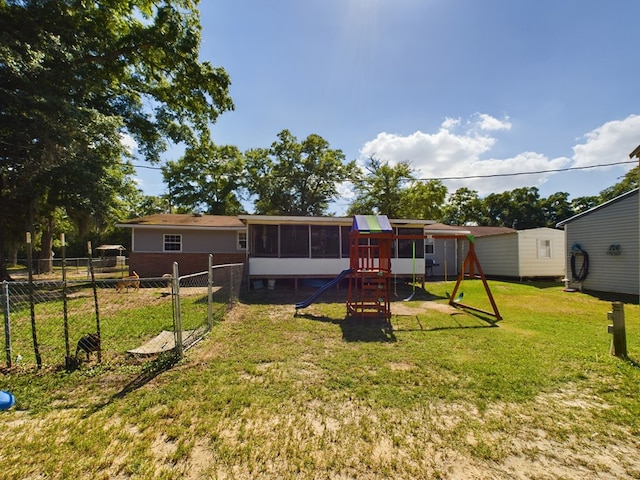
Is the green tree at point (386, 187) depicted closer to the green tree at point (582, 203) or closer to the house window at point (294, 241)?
the house window at point (294, 241)

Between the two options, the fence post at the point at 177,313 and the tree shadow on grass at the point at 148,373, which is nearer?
the tree shadow on grass at the point at 148,373

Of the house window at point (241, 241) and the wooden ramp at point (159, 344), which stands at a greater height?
the house window at point (241, 241)

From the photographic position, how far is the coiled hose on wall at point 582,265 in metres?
12.6

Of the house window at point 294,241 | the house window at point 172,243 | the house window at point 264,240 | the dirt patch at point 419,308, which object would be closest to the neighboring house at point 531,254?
the dirt patch at point 419,308

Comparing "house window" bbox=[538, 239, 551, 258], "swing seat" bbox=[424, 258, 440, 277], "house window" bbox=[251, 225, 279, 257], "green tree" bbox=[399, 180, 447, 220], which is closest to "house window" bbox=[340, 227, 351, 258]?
"house window" bbox=[251, 225, 279, 257]

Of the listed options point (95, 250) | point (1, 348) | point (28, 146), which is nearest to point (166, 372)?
point (1, 348)

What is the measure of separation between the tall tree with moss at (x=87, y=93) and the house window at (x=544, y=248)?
1841 cm

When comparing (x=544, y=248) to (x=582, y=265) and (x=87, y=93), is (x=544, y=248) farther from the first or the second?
(x=87, y=93)

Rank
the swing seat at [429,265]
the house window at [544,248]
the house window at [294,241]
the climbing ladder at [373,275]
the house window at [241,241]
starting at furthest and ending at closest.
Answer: the swing seat at [429,265]
the house window at [241,241]
the house window at [544,248]
the house window at [294,241]
the climbing ladder at [373,275]

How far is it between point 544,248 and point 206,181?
93.9 feet

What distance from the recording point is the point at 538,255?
15.9m

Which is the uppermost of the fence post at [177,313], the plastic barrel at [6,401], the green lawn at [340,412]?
the fence post at [177,313]

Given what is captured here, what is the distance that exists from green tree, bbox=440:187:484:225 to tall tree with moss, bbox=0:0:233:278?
38.2 m

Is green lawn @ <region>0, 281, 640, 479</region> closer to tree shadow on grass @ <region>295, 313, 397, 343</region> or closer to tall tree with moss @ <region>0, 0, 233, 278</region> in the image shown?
tree shadow on grass @ <region>295, 313, 397, 343</region>
